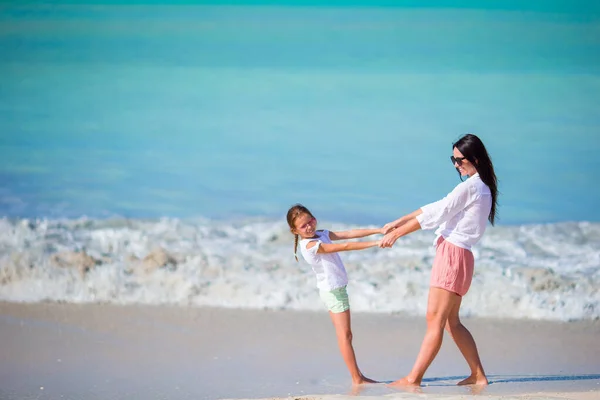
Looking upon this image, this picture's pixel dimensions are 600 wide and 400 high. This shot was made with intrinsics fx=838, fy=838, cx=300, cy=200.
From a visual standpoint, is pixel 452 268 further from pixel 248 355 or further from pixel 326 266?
pixel 248 355

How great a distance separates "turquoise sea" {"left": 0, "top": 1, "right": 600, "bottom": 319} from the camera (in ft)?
36.0

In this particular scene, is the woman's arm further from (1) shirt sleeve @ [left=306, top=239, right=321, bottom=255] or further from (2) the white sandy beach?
(2) the white sandy beach

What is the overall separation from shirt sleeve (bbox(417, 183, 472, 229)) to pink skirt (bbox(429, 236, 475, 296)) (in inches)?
7.5

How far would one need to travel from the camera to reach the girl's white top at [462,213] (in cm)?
400

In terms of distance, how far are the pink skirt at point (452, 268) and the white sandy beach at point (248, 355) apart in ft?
1.70

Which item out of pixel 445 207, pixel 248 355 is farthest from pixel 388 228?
pixel 248 355

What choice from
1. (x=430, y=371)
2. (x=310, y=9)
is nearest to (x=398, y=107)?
(x=310, y=9)

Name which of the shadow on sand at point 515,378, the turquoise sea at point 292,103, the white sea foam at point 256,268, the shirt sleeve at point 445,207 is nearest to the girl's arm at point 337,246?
the shirt sleeve at point 445,207

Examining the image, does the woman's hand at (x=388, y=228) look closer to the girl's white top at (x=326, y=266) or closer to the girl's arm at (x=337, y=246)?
the girl's arm at (x=337, y=246)

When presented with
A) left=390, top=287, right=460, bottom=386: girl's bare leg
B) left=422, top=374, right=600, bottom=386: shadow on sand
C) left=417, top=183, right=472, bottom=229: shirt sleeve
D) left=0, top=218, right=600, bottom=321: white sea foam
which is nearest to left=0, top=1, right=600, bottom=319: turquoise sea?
left=0, top=218, right=600, bottom=321: white sea foam

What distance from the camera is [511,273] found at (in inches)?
290

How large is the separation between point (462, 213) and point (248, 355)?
1.69 m

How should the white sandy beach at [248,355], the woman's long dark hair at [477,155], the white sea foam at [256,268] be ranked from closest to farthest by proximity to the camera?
1. the woman's long dark hair at [477,155]
2. the white sandy beach at [248,355]
3. the white sea foam at [256,268]

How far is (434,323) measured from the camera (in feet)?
13.6
